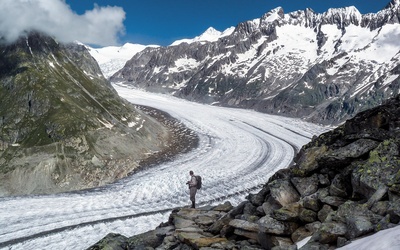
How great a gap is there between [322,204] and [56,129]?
1175 inches

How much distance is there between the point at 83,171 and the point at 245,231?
24.4 m

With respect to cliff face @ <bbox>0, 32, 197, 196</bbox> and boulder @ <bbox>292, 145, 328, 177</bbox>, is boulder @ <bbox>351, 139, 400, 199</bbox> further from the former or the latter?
cliff face @ <bbox>0, 32, 197, 196</bbox>

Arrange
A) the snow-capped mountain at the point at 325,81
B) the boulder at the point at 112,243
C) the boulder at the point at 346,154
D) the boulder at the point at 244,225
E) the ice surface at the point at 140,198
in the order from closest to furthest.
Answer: the boulder at the point at 244,225, the boulder at the point at 346,154, the boulder at the point at 112,243, the ice surface at the point at 140,198, the snow-capped mountain at the point at 325,81

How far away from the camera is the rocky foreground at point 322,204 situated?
8.84m

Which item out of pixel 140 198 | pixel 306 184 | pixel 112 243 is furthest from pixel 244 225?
pixel 140 198

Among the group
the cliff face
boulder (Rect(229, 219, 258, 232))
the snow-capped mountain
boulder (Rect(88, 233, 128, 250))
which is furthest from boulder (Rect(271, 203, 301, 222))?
the snow-capped mountain

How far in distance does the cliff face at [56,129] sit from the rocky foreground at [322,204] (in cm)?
2017

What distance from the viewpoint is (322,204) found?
10.8m

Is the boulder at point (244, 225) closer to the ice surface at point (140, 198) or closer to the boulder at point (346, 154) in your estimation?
the boulder at point (346, 154)

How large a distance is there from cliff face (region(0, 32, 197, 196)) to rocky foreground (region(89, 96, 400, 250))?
20169 mm

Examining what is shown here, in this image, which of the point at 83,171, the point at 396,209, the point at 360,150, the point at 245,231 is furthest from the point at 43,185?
the point at 396,209

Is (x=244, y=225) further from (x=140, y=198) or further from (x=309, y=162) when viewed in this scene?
(x=140, y=198)

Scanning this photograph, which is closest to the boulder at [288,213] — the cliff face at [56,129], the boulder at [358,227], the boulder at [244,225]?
the boulder at [244,225]

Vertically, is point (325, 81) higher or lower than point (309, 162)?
higher
